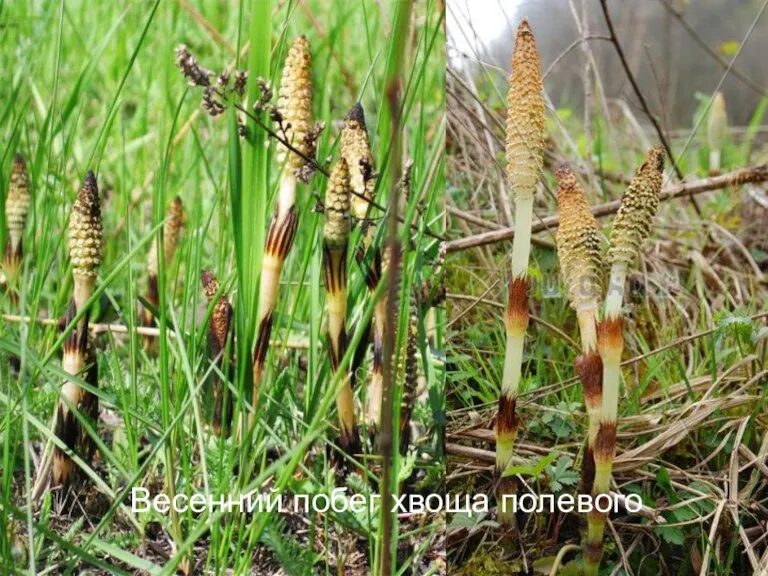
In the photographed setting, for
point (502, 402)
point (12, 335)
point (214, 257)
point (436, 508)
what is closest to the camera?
point (502, 402)

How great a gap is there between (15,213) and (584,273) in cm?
59

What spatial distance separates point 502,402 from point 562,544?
0.38 ft

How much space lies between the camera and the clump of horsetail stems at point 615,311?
570 millimetres

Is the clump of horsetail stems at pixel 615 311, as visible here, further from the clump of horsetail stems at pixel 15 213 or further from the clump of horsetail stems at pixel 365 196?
the clump of horsetail stems at pixel 15 213

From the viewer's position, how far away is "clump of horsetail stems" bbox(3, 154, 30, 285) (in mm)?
857

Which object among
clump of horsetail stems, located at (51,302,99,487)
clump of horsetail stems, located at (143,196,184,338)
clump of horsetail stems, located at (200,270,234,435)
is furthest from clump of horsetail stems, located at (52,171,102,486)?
clump of horsetail stems, located at (143,196,184,338)

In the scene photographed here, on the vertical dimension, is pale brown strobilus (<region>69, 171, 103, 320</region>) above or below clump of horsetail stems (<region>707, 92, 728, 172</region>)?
below

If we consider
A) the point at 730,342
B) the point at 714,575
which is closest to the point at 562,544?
the point at 714,575

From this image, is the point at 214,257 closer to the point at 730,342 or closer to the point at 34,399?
the point at 34,399

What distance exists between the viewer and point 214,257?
3.16 feet

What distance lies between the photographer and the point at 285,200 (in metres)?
0.70

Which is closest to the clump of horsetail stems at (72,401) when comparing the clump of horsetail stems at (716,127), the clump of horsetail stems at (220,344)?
the clump of horsetail stems at (220,344)

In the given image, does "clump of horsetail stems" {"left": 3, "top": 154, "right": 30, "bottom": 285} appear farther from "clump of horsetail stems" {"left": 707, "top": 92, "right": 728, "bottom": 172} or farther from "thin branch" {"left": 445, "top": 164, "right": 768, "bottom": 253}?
"clump of horsetail stems" {"left": 707, "top": 92, "right": 728, "bottom": 172}

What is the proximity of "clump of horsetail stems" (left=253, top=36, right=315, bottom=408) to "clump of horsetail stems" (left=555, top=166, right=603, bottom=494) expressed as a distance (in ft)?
0.69
